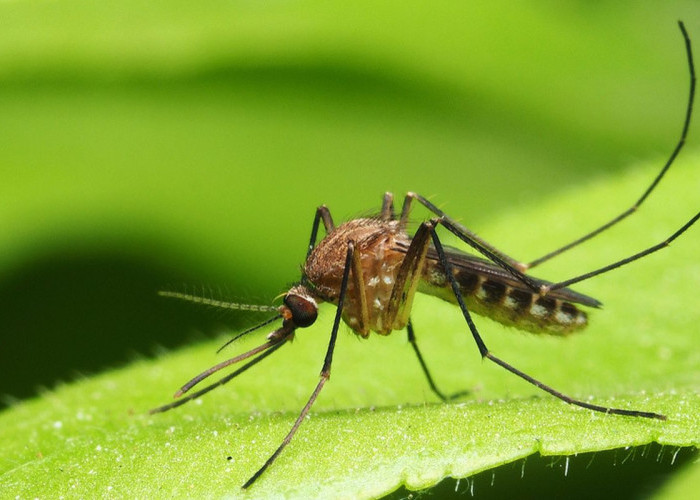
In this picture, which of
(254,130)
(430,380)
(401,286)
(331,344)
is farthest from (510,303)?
(254,130)

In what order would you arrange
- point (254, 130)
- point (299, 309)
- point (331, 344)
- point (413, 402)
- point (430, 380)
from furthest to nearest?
point (254, 130), point (430, 380), point (413, 402), point (299, 309), point (331, 344)

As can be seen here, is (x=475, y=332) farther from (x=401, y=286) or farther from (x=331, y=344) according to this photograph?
(x=331, y=344)

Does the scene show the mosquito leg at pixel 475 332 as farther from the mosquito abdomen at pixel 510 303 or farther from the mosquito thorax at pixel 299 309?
the mosquito thorax at pixel 299 309

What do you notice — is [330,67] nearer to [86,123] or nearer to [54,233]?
[86,123]

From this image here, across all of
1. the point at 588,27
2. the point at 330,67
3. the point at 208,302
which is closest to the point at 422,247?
the point at 208,302

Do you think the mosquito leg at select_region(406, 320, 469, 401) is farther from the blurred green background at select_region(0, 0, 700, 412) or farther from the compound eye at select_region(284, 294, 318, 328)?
the blurred green background at select_region(0, 0, 700, 412)

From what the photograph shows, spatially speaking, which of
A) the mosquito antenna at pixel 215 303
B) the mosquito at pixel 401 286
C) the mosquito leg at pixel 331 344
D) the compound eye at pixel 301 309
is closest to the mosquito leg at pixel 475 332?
the mosquito at pixel 401 286
